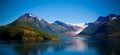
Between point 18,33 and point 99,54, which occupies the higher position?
point 18,33

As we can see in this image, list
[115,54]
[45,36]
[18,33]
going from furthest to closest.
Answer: [45,36], [18,33], [115,54]

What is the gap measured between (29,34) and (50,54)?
319 feet

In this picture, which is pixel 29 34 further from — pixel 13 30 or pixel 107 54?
pixel 107 54

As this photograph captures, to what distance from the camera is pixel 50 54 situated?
5056 cm

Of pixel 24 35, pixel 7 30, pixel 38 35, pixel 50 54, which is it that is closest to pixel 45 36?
pixel 38 35

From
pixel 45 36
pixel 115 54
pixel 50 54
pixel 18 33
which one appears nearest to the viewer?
pixel 115 54

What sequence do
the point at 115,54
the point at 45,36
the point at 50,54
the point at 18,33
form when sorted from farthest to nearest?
the point at 45,36, the point at 18,33, the point at 50,54, the point at 115,54

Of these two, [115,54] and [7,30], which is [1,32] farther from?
[115,54]

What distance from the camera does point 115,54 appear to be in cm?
4694

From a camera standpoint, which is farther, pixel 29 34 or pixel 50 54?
pixel 29 34

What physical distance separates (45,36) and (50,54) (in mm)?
101862

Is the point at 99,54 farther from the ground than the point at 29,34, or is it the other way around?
the point at 29,34

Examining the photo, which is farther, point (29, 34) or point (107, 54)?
point (29, 34)

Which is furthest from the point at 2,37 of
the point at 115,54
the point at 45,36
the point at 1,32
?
the point at 115,54
